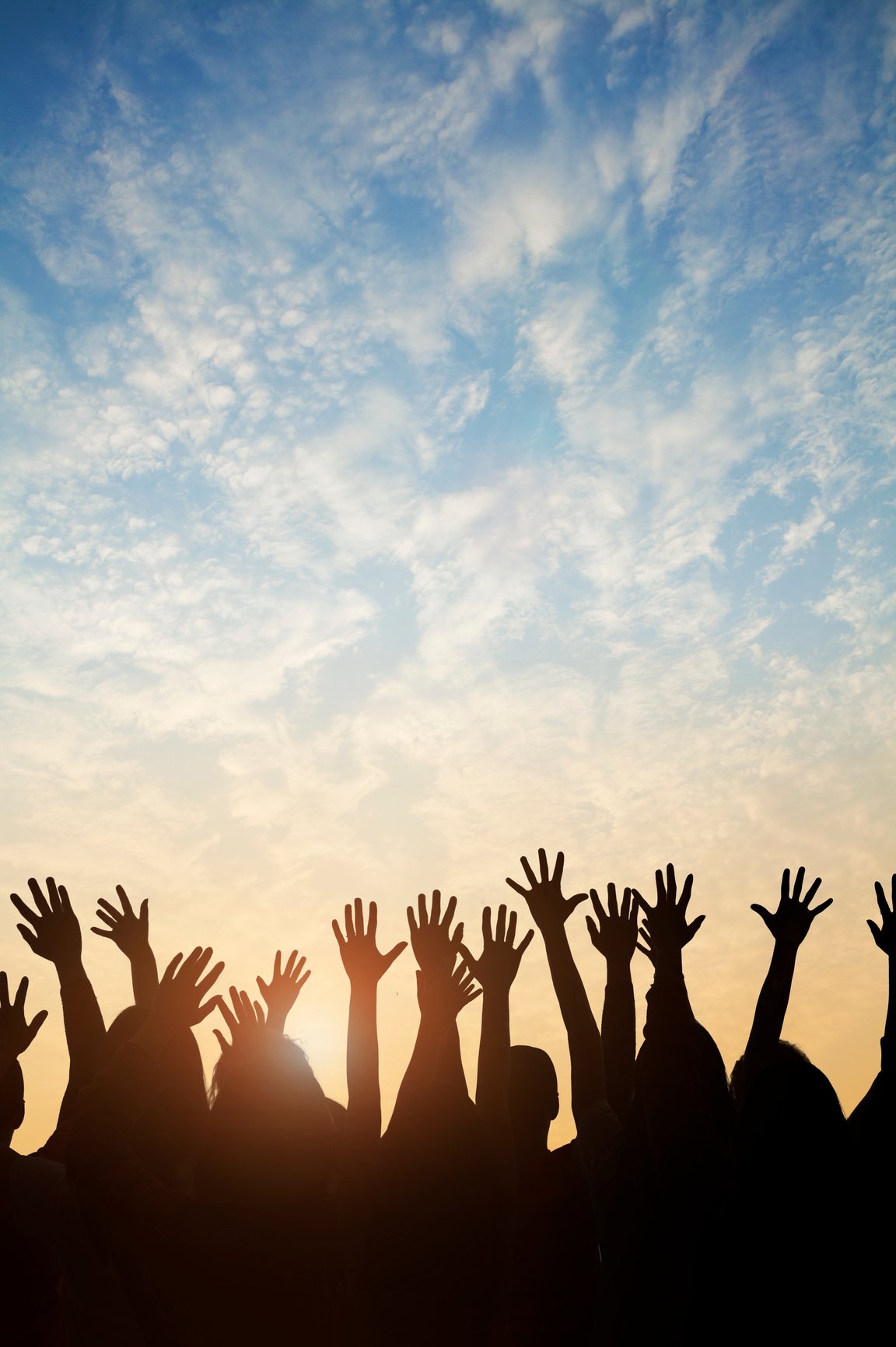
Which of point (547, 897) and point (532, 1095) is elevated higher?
point (547, 897)

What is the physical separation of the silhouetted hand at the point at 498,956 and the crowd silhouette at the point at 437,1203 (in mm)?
681

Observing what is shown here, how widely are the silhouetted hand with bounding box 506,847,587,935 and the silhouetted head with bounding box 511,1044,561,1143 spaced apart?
33.4 inches

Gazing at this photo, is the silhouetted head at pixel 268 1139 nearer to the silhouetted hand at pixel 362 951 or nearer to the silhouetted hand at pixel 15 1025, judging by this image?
the silhouetted hand at pixel 362 951

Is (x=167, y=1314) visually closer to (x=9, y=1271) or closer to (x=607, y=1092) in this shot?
(x=9, y=1271)

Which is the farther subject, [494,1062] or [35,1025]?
[35,1025]

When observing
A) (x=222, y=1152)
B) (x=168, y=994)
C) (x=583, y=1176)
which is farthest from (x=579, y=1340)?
(x=168, y=994)

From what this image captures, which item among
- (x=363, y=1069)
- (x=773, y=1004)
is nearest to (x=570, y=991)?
(x=773, y=1004)

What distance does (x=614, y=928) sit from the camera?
6.05m

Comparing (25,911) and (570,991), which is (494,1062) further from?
(25,911)

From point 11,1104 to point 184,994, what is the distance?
3.51 feet

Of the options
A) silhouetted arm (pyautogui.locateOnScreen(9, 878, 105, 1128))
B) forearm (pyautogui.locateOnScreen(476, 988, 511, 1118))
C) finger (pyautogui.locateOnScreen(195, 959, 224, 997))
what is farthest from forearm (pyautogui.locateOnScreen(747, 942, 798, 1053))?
silhouetted arm (pyautogui.locateOnScreen(9, 878, 105, 1128))

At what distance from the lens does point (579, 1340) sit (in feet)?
14.6

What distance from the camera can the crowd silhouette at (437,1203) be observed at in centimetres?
355

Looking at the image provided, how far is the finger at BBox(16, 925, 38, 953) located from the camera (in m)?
6.03
